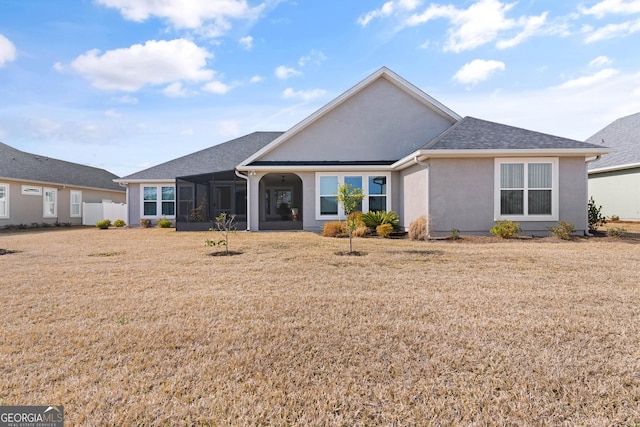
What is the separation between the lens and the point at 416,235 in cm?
1203

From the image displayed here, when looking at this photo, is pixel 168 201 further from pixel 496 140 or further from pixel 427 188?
pixel 496 140

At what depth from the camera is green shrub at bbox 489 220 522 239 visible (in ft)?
37.5

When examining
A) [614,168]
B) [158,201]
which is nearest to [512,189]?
[614,168]

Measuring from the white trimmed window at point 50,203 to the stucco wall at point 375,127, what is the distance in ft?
57.1

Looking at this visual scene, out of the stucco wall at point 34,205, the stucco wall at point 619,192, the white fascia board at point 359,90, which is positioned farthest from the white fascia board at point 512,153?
the stucco wall at point 34,205

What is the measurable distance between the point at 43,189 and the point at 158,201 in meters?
9.03

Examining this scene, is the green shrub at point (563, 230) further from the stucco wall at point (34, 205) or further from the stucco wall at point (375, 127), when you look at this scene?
the stucco wall at point (34, 205)

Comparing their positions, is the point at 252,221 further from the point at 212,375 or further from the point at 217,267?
the point at 212,375

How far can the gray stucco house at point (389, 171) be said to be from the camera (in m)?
12.0

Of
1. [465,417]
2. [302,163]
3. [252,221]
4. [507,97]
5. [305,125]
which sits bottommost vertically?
[465,417]

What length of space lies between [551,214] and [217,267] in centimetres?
1184

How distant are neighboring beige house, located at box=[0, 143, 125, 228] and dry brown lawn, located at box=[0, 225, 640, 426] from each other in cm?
1915

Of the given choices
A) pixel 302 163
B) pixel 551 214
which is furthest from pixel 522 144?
pixel 302 163

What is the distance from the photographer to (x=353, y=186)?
15438 mm
